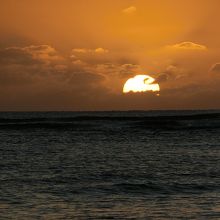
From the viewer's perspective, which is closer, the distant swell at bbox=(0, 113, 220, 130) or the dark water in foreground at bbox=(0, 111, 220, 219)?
the dark water in foreground at bbox=(0, 111, 220, 219)

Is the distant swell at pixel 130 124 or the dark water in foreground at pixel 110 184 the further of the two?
the distant swell at pixel 130 124

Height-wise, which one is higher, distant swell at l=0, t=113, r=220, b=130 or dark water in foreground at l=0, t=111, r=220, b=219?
distant swell at l=0, t=113, r=220, b=130

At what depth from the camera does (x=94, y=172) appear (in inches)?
1172

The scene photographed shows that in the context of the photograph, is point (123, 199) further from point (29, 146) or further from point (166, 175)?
point (29, 146)

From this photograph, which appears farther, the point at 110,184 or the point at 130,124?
the point at 130,124

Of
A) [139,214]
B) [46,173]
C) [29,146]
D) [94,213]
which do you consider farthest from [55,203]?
[29,146]

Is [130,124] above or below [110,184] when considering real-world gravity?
above

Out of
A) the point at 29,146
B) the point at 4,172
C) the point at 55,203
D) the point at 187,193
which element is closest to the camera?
the point at 55,203

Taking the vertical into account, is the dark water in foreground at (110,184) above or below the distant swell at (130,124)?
below

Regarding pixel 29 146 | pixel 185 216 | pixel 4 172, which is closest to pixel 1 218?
pixel 185 216

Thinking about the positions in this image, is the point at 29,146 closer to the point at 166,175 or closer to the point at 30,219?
the point at 166,175

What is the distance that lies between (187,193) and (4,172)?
35.9ft

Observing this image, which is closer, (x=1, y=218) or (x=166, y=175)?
(x=1, y=218)

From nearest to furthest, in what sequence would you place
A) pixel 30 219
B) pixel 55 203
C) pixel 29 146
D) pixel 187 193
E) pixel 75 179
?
pixel 30 219
pixel 55 203
pixel 187 193
pixel 75 179
pixel 29 146
